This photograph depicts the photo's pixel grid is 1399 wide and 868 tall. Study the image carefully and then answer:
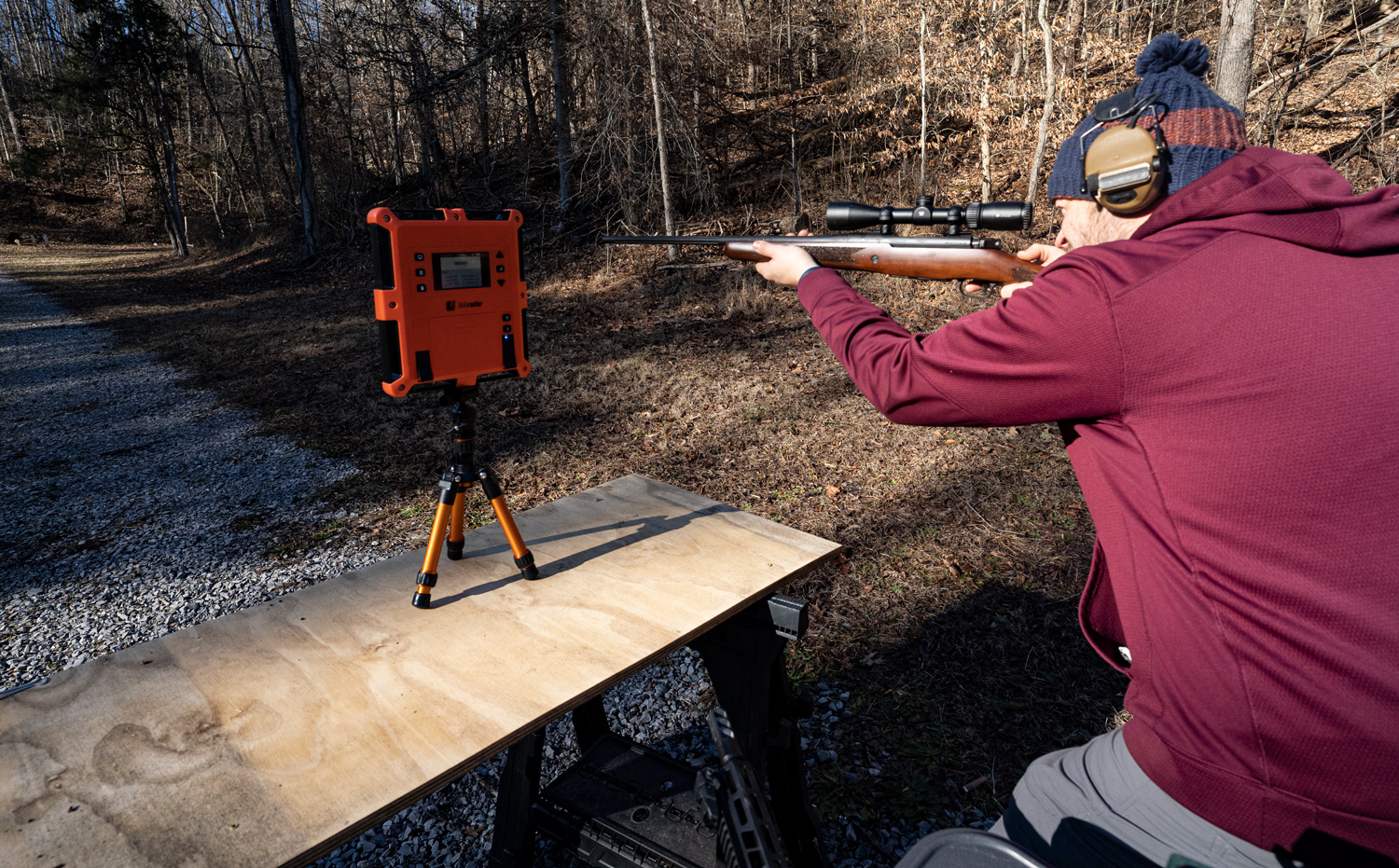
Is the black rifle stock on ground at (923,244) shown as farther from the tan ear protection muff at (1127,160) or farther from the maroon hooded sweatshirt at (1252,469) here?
the maroon hooded sweatshirt at (1252,469)

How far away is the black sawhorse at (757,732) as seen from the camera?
2.24 metres

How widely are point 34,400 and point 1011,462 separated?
11.0 meters

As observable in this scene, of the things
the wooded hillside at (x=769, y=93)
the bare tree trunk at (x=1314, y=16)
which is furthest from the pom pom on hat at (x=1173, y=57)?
the bare tree trunk at (x=1314, y=16)

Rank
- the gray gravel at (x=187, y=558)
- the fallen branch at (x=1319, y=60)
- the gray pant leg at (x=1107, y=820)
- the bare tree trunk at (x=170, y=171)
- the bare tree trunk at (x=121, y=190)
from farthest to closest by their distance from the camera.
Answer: the bare tree trunk at (x=121, y=190), the bare tree trunk at (x=170, y=171), the fallen branch at (x=1319, y=60), the gray gravel at (x=187, y=558), the gray pant leg at (x=1107, y=820)

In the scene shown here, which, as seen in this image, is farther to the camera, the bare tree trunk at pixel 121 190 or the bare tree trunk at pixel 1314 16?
the bare tree trunk at pixel 121 190

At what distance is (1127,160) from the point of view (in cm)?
138

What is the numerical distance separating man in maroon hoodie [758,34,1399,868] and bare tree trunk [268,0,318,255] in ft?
69.3

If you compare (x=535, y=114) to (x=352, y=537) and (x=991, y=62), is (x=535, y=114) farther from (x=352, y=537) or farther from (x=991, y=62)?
(x=352, y=537)

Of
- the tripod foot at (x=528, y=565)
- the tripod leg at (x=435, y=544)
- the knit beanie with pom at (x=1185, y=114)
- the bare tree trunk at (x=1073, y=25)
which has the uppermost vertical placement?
the bare tree trunk at (x=1073, y=25)

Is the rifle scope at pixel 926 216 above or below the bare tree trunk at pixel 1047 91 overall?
below

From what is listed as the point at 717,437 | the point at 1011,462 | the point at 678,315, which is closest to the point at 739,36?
the point at 678,315

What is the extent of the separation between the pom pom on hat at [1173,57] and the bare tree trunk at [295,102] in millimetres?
20858

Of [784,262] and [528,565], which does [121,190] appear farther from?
[784,262]

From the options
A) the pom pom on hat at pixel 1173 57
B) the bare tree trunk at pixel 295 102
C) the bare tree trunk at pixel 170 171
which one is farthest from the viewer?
the bare tree trunk at pixel 170 171
